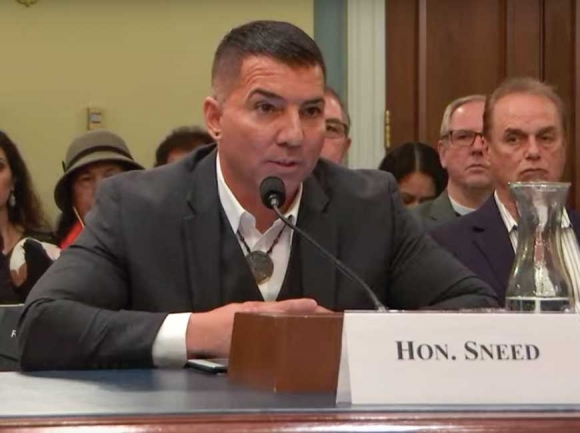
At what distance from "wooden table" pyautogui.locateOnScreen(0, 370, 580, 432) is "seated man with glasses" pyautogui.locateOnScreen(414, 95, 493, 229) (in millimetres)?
2502

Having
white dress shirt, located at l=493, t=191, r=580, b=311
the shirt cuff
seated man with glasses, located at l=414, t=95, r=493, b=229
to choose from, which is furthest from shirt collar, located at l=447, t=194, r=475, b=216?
the shirt cuff

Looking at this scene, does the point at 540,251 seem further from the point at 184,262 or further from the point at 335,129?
the point at 335,129

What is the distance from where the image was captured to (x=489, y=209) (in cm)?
317

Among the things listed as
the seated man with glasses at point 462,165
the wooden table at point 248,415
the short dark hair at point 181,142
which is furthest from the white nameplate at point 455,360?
the short dark hair at point 181,142

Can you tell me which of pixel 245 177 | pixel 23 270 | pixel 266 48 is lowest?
pixel 23 270

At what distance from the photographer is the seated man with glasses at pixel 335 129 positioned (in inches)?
153

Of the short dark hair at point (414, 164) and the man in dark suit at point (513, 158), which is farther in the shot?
the short dark hair at point (414, 164)

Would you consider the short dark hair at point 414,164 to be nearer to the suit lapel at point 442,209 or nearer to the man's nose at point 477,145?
the man's nose at point 477,145

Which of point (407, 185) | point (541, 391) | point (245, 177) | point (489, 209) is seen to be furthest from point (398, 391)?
point (407, 185)

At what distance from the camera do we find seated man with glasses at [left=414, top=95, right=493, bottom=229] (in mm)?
3896

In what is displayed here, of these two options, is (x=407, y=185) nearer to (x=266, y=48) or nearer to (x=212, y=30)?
(x=212, y=30)

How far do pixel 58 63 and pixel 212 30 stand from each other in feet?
2.00

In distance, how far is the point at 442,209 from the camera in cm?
387

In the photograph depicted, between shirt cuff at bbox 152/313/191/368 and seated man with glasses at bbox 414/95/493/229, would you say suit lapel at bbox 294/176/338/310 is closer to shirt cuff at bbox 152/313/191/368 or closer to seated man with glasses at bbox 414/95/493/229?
shirt cuff at bbox 152/313/191/368
